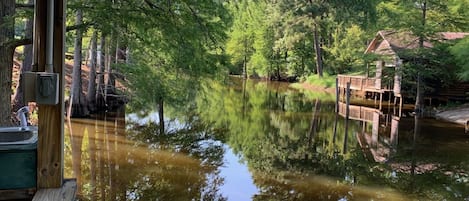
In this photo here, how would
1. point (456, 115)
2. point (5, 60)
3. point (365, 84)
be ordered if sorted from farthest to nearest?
point (365, 84) → point (456, 115) → point (5, 60)

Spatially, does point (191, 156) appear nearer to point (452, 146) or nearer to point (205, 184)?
point (205, 184)

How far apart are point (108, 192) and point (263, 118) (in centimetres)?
1141

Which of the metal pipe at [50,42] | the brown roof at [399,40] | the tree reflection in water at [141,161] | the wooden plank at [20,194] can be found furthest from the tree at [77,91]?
the brown roof at [399,40]

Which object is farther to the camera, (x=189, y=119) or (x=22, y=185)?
(x=189, y=119)

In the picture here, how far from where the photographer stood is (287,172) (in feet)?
32.1

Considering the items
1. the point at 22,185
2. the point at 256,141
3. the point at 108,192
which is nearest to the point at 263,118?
the point at 256,141

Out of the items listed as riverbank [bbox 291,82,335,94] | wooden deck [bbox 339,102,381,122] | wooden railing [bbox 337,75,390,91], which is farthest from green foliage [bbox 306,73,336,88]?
wooden deck [bbox 339,102,381,122]

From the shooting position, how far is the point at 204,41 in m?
7.25

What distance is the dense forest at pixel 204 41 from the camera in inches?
241

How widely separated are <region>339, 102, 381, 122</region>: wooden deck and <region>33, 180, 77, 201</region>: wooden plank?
686 inches

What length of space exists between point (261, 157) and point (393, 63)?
15.0 metres

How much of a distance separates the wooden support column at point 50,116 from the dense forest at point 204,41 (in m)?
3.40

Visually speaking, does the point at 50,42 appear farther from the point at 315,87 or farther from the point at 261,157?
the point at 315,87

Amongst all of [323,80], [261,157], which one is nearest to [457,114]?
[261,157]
